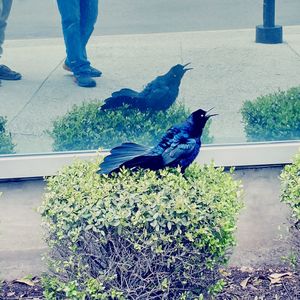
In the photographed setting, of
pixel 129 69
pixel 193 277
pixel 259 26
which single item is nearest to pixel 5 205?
pixel 129 69

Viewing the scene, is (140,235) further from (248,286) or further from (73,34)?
(73,34)

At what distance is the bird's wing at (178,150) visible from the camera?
4.49m

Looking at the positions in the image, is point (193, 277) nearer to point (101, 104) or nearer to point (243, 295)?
point (243, 295)

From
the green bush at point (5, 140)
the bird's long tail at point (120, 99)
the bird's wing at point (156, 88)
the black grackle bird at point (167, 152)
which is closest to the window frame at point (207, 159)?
the green bush at point (5, 140)

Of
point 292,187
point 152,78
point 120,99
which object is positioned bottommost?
point 292,187

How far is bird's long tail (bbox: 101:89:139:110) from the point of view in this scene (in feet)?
18.5

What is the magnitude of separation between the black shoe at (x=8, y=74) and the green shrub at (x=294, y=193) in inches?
78.4

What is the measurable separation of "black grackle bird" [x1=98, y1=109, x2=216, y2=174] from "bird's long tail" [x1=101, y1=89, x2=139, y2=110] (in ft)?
3.50

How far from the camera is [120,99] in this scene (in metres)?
5.64

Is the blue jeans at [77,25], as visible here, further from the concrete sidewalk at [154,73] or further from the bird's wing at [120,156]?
the bird's wing at [120,156]

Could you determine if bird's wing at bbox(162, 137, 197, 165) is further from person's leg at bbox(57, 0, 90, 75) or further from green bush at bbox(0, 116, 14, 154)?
green bush at bbox(0, 116, 14, 154)

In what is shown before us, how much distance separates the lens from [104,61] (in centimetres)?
562

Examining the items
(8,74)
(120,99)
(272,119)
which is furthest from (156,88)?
(8,74)

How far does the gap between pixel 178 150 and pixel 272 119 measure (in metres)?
1.38
